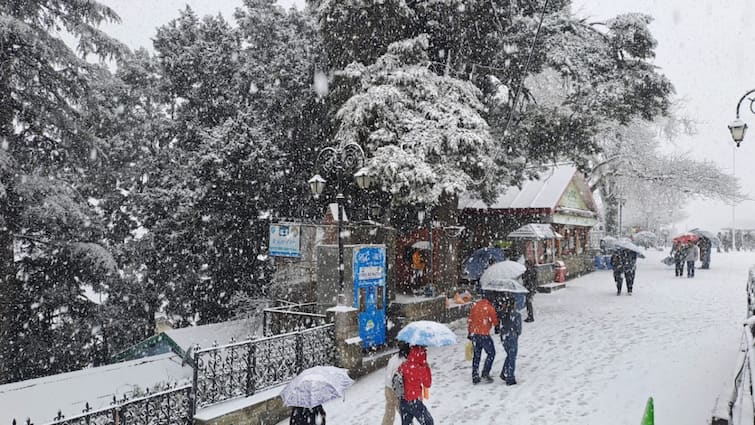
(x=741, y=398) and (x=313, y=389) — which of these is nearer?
(x=741, y=398)

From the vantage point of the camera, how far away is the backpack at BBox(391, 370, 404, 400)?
7.17m

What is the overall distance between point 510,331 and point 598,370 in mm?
2183

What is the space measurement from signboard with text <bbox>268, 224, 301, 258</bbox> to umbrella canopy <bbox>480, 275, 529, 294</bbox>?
6731 millimetres

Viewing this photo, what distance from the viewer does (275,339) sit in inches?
381

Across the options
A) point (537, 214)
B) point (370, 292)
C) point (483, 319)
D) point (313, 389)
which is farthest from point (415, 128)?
point (537, 214)

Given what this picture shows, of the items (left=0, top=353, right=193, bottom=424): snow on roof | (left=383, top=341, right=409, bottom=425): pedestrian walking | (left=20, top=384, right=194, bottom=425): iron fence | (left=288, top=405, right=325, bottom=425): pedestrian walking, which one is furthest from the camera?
(left=0, top=353, right=193, bottom=424): snow on roof

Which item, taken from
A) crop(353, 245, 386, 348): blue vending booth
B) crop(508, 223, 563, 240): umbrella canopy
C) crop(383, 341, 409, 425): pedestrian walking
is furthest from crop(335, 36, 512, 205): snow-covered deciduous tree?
crop(508, 223, 563, 240): umbrella canopy

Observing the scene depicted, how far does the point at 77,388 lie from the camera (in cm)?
1109

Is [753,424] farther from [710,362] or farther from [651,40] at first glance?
[651,40]

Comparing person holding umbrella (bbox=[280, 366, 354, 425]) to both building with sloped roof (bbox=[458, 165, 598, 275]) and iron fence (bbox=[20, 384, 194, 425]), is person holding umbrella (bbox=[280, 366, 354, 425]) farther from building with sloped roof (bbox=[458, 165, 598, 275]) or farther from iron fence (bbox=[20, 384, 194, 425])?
building with sloped roof (bbox=[458, 165, 598, 275])

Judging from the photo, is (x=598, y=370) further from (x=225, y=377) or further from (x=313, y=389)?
(x=225, y=377)

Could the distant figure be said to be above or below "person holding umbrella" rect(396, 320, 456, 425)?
above

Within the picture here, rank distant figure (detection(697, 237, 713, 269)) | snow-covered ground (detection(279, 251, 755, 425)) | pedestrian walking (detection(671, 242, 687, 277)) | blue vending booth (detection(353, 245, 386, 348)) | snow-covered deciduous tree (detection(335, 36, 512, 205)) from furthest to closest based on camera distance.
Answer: distant figure (detection(697, 237, 713, 269)) → pedestrian walking (detection(671, 242, 687, 277)) → snow-covered deciduous tree (detection(335, 36, 512, 205)) → blue vending booth (detection(353, 245, 386, 348)) → snow-covered ground (detection(279, 251, 755, 425))

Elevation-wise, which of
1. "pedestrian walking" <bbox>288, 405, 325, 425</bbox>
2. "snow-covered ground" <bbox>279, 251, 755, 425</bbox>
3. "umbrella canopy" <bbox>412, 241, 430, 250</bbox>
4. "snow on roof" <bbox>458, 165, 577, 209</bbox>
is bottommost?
"snow-covered ground" <bbox>279, 251, 755, 425</bbox>
